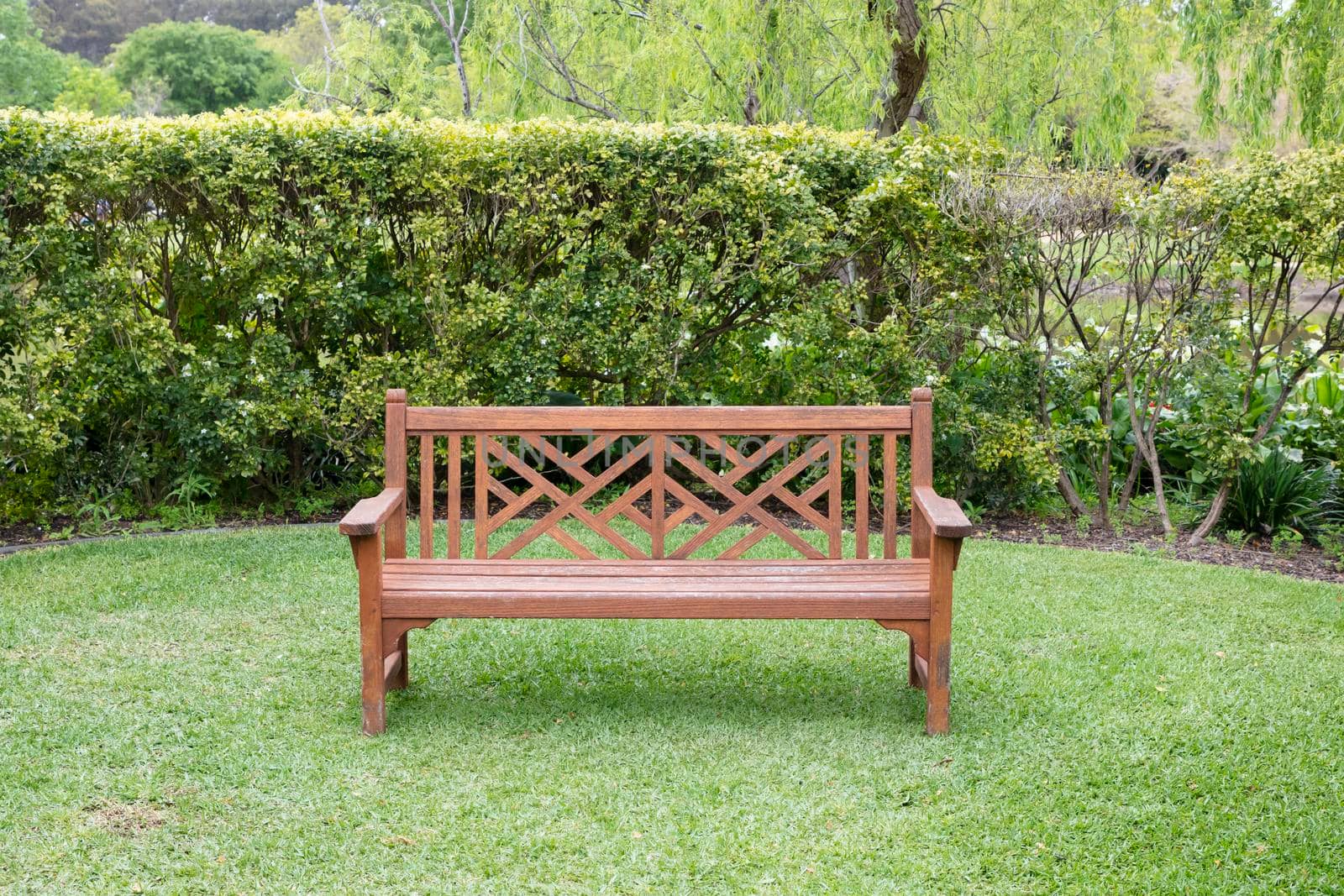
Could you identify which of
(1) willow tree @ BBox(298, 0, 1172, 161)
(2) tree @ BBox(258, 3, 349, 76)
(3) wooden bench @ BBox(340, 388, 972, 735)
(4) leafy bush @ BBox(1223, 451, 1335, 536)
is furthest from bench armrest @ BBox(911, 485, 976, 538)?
(2) tree @ BBox(258, 3, 349, 76)

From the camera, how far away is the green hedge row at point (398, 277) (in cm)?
636

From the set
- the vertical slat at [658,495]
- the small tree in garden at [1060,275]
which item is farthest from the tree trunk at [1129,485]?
the vertical slat at [658,495]

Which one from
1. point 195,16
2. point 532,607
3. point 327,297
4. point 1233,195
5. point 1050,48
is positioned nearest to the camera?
point 532,607

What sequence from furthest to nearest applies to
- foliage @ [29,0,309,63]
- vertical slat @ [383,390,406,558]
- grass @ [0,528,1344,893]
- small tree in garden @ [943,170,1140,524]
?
foliage @ [29,0,309,63]
small tree in garden @ [943,170,1140,524]
vertical slat @ [383,390,406,558]
grass @ [0,528,1344,893]

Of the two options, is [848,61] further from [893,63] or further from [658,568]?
[658,568]

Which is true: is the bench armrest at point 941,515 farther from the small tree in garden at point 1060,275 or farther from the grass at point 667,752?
the small tree in garden at point 1060,275

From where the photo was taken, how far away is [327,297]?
6625 millimetres

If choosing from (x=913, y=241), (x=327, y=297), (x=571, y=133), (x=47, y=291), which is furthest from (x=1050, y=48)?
(x=47, y=291)

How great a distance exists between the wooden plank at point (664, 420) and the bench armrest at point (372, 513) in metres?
0.25

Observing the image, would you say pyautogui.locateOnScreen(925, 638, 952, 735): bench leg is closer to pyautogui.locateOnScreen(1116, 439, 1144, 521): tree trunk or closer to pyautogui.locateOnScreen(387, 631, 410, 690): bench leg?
pyautogui.locateOnScreen(387, 631, 410, 690): bench leg

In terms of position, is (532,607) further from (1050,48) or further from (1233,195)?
(1050,48)

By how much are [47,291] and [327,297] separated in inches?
56.1

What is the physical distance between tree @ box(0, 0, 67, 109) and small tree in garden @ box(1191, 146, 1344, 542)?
39923 mm

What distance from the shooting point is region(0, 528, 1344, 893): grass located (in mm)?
2867
